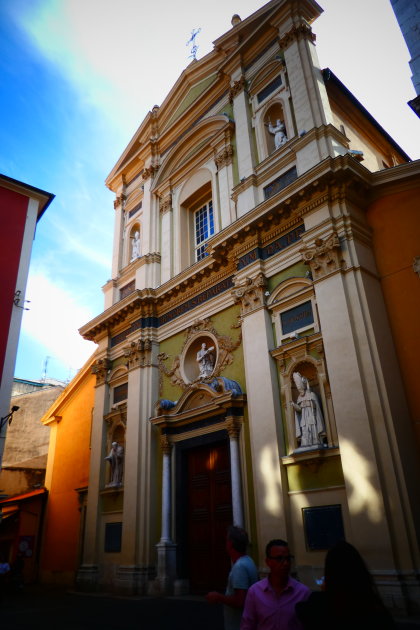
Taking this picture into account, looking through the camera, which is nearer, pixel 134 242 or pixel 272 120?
pixel 272 120

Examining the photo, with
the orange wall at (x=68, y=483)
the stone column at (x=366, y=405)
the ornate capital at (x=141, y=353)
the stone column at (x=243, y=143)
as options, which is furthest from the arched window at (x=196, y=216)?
the orange wall at (x=68, y=483)

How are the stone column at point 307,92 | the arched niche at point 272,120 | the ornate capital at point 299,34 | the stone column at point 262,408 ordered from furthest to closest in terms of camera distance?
the arched niche at point 272,120 < the ornate capital at point 299,34 < the stone column at point 307,92 < the stone column at point 262,408

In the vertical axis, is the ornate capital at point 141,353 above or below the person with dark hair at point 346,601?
above

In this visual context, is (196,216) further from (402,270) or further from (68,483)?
(68,483)

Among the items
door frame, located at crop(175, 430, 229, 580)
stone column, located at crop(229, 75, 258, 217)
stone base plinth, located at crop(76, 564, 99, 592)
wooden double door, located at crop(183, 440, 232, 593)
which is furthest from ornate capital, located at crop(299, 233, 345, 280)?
stone base plinth, located at crop(76, 564, 99, 592)

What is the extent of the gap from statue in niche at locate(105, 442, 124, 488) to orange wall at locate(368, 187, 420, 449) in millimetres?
8669

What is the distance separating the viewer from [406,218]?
966 cm

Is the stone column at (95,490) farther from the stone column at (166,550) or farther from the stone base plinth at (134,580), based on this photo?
the stone column at (166,550)

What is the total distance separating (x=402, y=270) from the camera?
31.1ft

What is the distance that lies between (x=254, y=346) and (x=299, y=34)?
868 cm

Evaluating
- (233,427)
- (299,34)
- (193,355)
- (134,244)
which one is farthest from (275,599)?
(134,244)

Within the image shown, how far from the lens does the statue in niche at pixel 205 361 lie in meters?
12.3

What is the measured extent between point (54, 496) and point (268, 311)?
41.3ft

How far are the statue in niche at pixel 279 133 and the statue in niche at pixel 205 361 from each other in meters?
5.68
